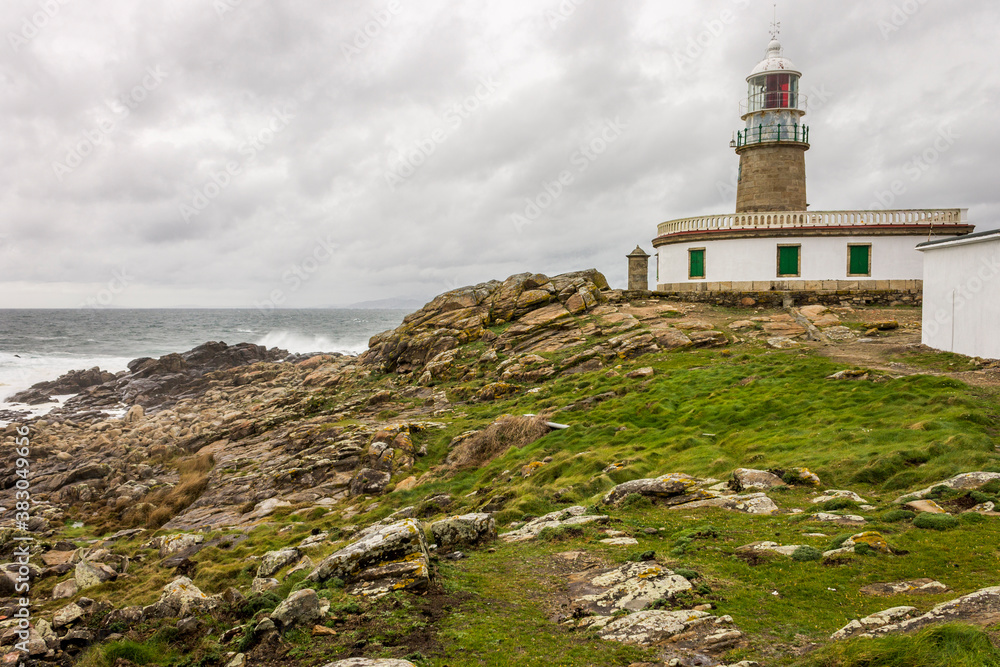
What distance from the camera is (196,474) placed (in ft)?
64.6

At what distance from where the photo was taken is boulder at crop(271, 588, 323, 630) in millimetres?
6383

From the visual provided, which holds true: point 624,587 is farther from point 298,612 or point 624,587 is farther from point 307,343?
point 307,343

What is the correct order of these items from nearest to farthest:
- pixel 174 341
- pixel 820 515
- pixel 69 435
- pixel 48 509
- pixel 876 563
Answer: pixel 876 563 < pixel 820 515 < pixel 48 509 < pixel 69 435 < pixel 174 341

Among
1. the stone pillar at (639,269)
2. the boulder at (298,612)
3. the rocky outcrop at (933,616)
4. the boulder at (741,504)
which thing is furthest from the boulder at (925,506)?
the stone pillar at (639,269)

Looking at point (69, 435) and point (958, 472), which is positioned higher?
point (958, 472)

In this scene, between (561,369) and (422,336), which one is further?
(422,336)

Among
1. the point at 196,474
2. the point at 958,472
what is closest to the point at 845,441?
the point at 958,472

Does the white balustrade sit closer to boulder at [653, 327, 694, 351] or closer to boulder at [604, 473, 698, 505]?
boulder at [653, 327, 694, 351]

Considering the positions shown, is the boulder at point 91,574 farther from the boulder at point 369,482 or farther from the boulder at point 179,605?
the boulder at point 369,482

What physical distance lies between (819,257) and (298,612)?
3089cm

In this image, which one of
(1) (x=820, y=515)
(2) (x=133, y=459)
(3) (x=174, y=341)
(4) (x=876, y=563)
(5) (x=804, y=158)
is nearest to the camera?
(4) (x=876, y=563)

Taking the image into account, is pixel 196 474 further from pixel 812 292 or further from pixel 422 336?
pixel 812 292

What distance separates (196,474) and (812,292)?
28.6m

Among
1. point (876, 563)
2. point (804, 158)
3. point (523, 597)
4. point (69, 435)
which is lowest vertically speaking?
point (69, 435)
